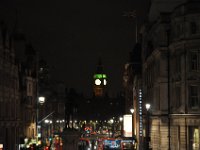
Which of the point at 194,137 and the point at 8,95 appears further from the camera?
the point at 8,95

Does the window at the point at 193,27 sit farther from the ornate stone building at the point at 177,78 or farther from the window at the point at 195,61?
the window at the point at 195,61

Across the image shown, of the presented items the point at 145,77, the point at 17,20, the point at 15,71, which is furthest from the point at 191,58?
the point at 17,20

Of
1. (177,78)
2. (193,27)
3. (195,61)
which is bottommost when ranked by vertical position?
(177,78)

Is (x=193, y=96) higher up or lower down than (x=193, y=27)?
lower down

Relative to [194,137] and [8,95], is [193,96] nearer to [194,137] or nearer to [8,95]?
[194,137]

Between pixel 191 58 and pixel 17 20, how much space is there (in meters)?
54.8

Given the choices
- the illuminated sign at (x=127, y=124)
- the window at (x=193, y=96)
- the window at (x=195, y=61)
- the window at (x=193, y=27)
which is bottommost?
the illuminated sign at (x=127, y=124)

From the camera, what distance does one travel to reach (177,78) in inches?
2052

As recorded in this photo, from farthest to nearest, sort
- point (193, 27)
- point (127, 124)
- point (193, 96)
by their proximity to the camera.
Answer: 1. point (127, 124)
2. point (193, 27)
3. point (193, 96)

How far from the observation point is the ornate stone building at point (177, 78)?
49.4 meters

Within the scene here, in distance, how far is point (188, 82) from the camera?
4991cm

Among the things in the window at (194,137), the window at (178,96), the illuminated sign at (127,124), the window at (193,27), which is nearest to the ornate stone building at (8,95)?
the illuminated sign at (127,124)

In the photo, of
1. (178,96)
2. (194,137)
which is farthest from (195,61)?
(194,137)

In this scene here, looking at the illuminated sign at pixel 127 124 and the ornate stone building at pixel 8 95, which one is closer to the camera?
the ornate stone building at pixel 8 95
